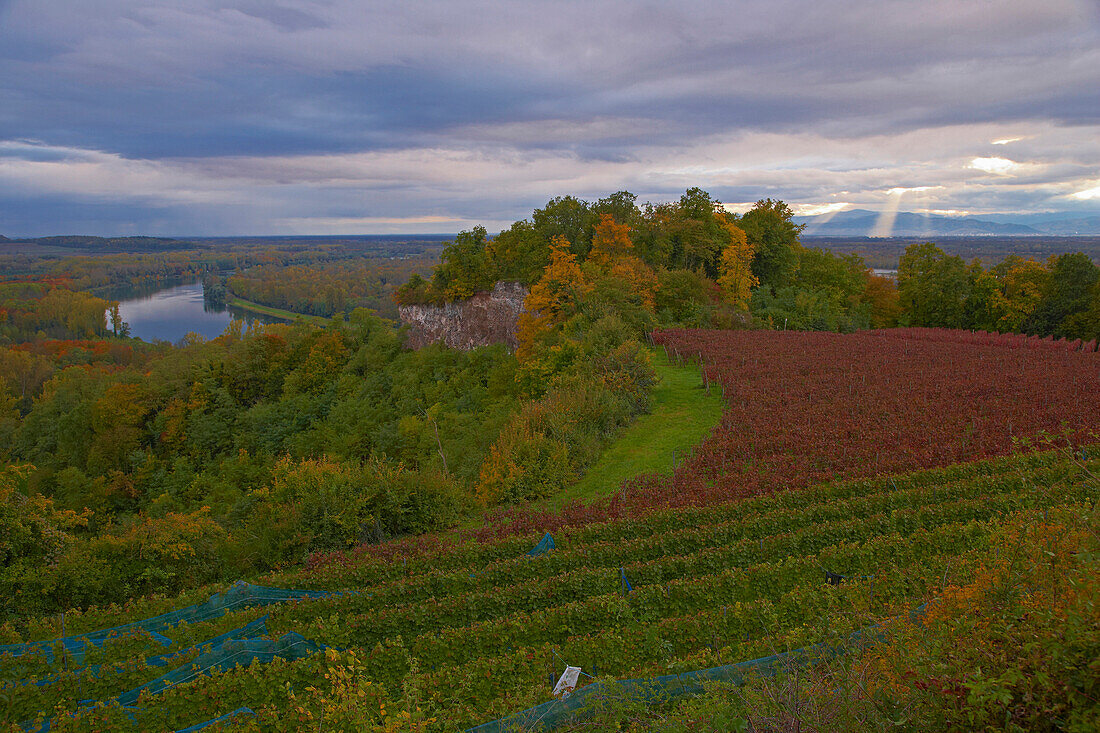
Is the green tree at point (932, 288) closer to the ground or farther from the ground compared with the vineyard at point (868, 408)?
farther from the ground

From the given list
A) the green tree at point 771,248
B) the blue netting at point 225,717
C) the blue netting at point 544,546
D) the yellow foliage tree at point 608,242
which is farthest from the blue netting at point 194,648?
the green tree at point 771,248

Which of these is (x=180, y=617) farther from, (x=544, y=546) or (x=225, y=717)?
(x=544, y=546)

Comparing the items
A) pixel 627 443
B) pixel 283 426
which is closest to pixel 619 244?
pixel 627 443

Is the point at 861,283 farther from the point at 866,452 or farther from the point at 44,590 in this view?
the point at 44,590

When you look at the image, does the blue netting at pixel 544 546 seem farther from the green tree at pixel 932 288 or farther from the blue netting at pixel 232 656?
the green tree at pixel 932 288

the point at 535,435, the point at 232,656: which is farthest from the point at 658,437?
the point at 232,656

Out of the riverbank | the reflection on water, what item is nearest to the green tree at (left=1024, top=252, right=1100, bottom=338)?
the riverbank
